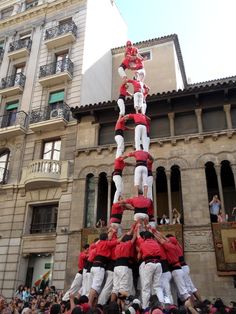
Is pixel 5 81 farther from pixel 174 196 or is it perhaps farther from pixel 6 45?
pixel 174 196

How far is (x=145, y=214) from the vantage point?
8.70 m

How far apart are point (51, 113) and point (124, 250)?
1365cm

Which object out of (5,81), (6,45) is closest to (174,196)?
(5,81)

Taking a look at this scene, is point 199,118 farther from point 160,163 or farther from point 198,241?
point 198,241

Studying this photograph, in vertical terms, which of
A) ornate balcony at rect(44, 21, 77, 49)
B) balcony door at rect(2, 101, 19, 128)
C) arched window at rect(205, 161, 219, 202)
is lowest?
arched window at rect(205, 161, 219, 202)

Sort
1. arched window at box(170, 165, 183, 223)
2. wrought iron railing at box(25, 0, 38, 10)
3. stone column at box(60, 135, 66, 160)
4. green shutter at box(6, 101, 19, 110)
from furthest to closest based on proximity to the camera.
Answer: wrought iron railing at box(25, 0, 38, 10) → green shutter at box(6, 101, 19, 110) → stone column at box(60, 135, 66, 160) → arched window at box(170, 165, 183, 223)

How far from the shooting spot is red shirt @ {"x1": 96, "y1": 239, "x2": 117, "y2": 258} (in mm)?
8328

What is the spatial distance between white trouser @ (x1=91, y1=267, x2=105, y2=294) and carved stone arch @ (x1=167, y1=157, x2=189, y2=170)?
28.3ft

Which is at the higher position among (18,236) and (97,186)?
(97,186)

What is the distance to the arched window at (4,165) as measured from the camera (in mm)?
19325

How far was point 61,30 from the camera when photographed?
23.0 metres

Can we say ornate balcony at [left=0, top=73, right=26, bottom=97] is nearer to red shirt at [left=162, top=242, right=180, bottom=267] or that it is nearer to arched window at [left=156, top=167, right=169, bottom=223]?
arched window at [left=156, top=167, right=169, bottom=223]

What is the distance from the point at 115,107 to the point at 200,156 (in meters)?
5.52

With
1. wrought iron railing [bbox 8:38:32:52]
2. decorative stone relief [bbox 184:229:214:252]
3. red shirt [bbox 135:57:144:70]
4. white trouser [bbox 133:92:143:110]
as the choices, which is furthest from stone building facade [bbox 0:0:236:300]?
white trouser [bbox 133:92:143:110]
